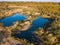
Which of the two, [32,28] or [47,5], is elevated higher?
[47,5]

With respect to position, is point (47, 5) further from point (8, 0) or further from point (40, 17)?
point (8, 0)

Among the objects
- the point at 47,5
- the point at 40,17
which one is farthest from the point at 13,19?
the point at 47,5

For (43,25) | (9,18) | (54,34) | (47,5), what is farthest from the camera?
(47,5)

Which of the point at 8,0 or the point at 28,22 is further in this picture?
the point at 8,0

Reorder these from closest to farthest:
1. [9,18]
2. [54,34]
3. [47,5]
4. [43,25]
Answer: [54,34], [43,25], [9,18], [47,5]

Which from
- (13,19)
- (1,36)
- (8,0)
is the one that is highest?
(8,0)

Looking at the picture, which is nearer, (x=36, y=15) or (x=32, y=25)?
(x=32, y=25)

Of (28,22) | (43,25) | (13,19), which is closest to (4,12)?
(13,19)

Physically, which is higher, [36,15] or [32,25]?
[36,15]

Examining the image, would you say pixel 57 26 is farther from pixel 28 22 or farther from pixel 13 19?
pixel 13 19
